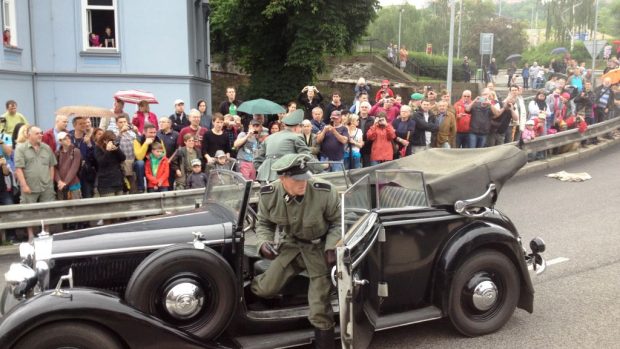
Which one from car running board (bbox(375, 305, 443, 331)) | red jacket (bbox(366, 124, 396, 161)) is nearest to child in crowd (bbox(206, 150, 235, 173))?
red jacket (bbox(366, 124, 396, 161))

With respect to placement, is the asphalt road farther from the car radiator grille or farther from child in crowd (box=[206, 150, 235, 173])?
child in crowd (box=[206, 150, 235, 173])

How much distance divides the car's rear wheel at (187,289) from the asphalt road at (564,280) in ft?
5.22

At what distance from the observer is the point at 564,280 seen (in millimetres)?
6660

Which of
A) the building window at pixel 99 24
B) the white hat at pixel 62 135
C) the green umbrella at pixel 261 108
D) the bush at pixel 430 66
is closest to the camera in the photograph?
the white hat at pixel 62 135

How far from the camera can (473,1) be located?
79.4 metres

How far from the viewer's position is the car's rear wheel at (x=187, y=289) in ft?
14.0

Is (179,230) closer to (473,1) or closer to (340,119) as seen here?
(340,119)

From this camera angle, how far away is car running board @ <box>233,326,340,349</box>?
4562 mm

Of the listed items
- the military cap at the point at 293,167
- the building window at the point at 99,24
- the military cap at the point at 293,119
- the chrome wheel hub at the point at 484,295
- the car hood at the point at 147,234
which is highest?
the building window at the point at 99,24

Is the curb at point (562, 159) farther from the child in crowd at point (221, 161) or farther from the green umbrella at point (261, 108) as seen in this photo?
the child in crowd at point (221, 161)

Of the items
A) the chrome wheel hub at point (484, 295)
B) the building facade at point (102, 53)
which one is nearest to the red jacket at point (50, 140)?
the chrome wheel hub at point (484, 295)

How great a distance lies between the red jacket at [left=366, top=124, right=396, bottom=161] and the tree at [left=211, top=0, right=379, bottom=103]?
12105 mm

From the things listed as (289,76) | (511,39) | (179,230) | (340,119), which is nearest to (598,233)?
(340,119)

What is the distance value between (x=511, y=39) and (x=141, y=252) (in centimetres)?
6566
